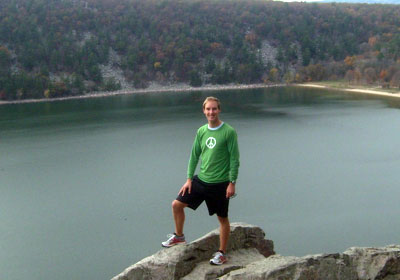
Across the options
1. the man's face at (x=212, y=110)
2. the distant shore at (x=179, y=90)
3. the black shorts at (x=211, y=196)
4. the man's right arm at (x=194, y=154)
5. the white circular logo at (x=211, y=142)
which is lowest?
the distant shore at (x=179, y=90)

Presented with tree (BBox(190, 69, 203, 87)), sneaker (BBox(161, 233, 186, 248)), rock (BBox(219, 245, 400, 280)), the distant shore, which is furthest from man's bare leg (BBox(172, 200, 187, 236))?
tree (BBox(190, 69, 203, 87))

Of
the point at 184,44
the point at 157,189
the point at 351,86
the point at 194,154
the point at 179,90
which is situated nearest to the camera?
the point at 194,154

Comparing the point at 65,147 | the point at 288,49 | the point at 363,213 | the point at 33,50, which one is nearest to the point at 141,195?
the point at 363,213

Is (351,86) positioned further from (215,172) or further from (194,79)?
(215,172)

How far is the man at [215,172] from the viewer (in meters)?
4.47

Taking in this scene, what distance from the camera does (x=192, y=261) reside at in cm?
463

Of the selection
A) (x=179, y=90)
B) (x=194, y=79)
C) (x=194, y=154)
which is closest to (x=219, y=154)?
(x=194, y=154)

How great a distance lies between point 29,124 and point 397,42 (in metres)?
57.3

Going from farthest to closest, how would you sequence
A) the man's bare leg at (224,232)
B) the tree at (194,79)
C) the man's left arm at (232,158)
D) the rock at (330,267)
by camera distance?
the tree at (194,79), the man's bare leg at (224,232), the man's left arm at (232,158), the rock at (330,267)

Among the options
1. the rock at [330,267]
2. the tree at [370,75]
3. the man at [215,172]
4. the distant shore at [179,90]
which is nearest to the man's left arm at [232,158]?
the man at [215,172]

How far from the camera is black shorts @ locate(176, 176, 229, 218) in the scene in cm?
458

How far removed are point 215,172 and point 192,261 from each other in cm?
94

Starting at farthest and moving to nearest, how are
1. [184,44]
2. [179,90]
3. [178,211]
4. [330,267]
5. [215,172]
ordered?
[184,44] < [179,90] < [178,211] < [215,172] < [330,267]

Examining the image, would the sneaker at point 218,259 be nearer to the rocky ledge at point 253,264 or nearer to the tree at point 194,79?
the rocky ledge at point 253,264
